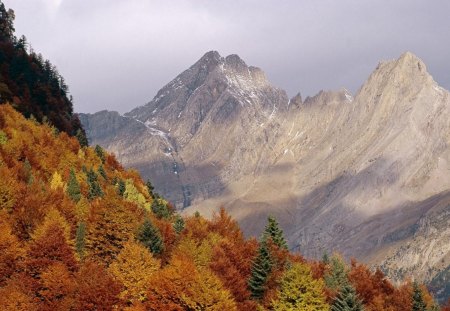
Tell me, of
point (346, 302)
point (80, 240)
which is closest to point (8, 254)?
point (80, 240)

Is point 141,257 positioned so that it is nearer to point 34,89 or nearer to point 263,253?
point 263,253

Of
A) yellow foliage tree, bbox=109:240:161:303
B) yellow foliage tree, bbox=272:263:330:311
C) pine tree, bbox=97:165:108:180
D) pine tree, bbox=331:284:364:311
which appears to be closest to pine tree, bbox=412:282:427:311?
pine tree, bbox=331:284:364:311

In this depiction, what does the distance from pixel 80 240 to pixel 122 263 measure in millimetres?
9687

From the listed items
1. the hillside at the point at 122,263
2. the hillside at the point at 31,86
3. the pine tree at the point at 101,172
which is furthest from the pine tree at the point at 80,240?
the hillside at the point at 31,86

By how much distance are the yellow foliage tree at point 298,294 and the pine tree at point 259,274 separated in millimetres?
6996

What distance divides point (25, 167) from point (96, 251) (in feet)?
86.1

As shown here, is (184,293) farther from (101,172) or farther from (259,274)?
(101,172)

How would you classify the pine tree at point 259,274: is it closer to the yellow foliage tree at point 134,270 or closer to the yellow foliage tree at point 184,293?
the yellow foliage tree at point 184,293

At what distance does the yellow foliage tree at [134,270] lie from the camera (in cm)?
5941

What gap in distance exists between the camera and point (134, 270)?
199 ft

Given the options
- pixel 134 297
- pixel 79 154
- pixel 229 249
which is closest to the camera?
pixel 134 297

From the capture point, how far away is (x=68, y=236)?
6888cm

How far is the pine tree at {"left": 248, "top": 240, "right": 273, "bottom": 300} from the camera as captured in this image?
71.1 meters

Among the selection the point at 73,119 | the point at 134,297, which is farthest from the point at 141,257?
the point at 73,119
